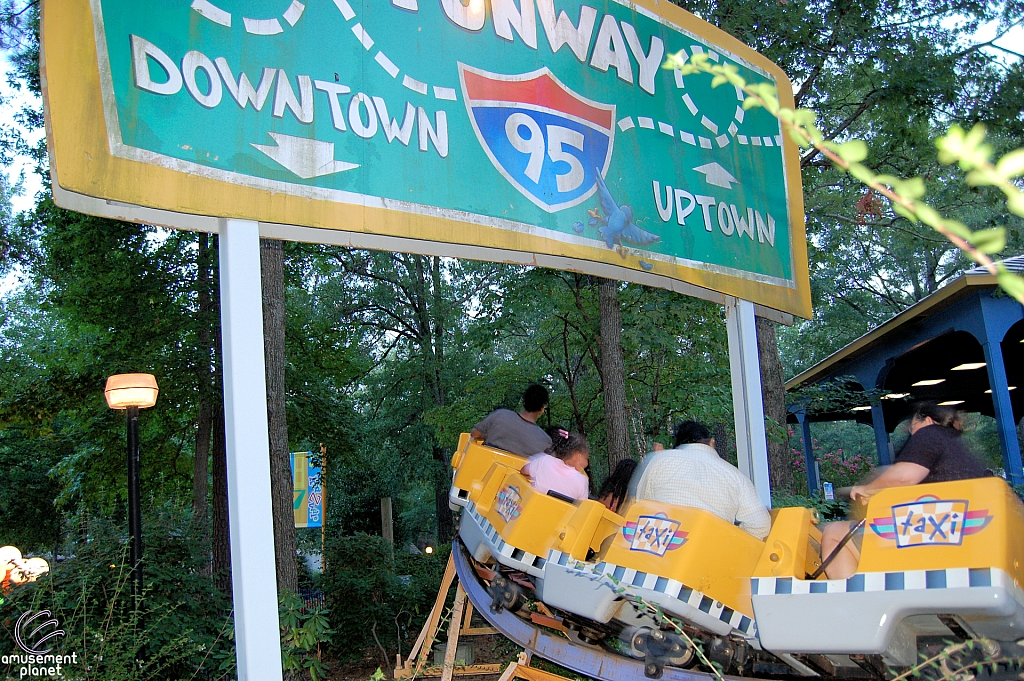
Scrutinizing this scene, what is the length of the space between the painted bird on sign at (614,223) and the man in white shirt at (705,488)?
4.71 ft

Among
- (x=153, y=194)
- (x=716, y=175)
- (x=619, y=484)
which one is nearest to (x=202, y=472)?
(x=619, y=484)

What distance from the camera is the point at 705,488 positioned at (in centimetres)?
379

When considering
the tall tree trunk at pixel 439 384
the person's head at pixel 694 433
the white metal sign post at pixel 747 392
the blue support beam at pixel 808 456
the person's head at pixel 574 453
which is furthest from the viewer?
the blue support beam at pixel 808 456

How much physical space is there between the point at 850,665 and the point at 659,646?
79 cm

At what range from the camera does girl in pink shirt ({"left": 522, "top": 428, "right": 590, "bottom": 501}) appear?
495 cm

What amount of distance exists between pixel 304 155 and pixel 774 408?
25.7ft

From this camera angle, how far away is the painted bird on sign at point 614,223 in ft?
15.7

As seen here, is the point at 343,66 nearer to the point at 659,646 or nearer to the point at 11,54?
the point at 659,646

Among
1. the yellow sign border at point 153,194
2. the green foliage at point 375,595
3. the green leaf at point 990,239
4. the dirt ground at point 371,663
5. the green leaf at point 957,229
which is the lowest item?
the dirt ground at point 371,663

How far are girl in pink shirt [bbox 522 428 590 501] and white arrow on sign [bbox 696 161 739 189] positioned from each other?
6.54ft

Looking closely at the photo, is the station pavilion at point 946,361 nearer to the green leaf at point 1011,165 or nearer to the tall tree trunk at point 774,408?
the tall tree trunk at point 774,408

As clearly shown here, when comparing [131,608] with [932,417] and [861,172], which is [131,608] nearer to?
[932,417]

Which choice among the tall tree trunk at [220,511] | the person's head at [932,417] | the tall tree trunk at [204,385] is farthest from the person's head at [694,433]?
the tall tree trunk at [220,511]

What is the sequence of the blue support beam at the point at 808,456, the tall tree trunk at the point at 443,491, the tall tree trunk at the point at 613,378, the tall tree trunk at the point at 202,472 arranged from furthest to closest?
the blue support beam at the point at 808,456 → the tall tree trunk at the point at 443,491 → the tall tree trunk at the point at 202,472 → the tall tree trunk at the point at 613,378
